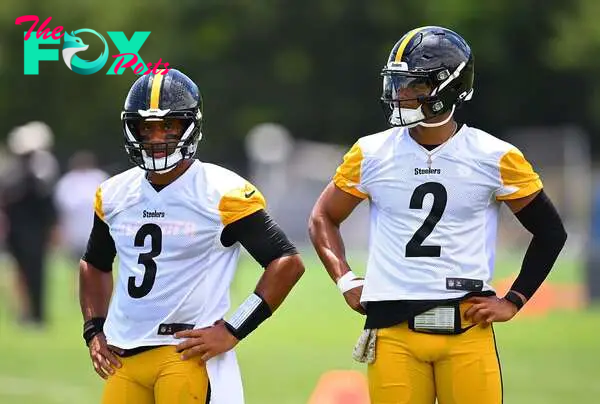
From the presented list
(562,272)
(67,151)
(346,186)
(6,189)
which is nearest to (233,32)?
(67,151)

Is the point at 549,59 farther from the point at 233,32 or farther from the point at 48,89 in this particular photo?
the point at 48,89

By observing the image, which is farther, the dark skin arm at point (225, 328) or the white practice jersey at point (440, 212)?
the white practice jersey at point (440, 212)

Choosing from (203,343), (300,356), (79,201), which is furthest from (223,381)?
(79,201)

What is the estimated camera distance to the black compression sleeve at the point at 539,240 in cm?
619

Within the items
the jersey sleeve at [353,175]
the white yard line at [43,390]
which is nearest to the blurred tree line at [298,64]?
the white yard line at [43,390]

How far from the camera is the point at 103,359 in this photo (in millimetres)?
5934

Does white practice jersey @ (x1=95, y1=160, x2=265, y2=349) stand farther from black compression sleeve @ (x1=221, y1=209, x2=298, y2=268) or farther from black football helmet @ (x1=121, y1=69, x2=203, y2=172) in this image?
black football helmet @ (x1=121, y1=69, x2=203, y2=172)

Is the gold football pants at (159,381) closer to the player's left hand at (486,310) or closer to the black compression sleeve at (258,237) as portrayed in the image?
the black compression sleeve at (258,237)

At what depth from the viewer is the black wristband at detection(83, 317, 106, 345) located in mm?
6121

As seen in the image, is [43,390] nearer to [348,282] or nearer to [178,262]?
[348,282]

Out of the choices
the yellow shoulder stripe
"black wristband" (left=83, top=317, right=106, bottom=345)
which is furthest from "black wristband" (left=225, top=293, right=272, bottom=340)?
the yellow shoulder stripe

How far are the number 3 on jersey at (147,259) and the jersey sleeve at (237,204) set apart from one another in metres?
0.28

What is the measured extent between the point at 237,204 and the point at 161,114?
1.59 ft

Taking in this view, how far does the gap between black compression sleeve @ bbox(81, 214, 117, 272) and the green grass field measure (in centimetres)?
483
